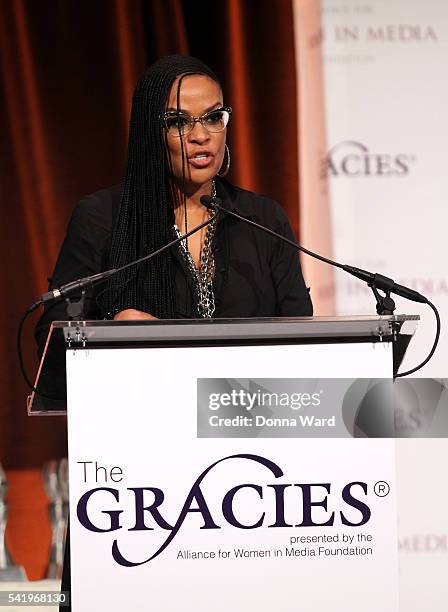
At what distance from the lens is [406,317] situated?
1.56 metres

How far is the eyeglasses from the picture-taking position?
2133 millimetres

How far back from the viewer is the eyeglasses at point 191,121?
2.13m

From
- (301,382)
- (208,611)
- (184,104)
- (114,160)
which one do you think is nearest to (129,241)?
(184,104)

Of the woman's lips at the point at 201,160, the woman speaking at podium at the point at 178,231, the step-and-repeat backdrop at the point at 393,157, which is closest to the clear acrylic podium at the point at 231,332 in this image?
the woman speaking at podium at the point at 178,231

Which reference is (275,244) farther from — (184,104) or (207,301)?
(184,104)

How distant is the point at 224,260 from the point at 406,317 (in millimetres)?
683

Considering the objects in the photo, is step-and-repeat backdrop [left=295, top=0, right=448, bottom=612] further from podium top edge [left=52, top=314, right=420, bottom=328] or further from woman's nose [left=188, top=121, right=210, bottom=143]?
podium top edge [left=52, top=314, right=420, bottom=328]

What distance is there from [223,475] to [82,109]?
95.1 inches

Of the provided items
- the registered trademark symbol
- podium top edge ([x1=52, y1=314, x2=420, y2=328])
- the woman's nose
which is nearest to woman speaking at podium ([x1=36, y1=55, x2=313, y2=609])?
the woman's nose

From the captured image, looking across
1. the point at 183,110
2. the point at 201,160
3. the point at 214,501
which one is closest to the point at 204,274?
the point at 201,160

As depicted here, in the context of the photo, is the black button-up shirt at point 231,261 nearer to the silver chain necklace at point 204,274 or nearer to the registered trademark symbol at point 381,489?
the silver chain necklace at point 204,274

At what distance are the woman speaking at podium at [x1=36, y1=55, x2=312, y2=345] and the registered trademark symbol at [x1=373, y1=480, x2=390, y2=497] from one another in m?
0.68

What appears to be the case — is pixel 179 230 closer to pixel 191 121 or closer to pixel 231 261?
pixel 231 261

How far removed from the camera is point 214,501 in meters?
1.52
